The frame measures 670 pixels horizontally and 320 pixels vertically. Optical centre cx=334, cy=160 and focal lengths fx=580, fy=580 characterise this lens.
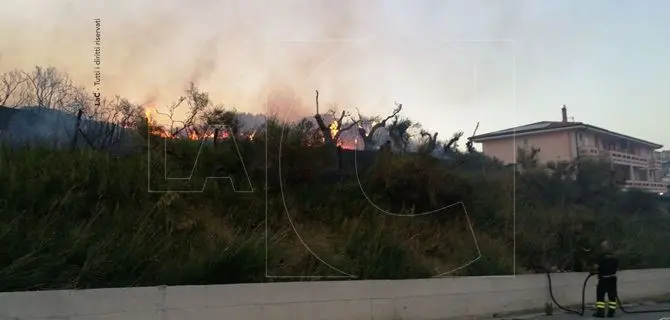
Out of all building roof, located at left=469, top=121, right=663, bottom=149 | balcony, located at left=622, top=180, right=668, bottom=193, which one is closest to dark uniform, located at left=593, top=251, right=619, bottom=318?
building roof, located at left=469, top=121, right=663, bottom=149

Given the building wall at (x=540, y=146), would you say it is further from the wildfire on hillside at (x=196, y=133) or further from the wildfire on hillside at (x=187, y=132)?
the wildfire on hillside at (x=187, y=132)

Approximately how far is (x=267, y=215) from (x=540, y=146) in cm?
1230

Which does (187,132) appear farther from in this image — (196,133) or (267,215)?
(267,215)

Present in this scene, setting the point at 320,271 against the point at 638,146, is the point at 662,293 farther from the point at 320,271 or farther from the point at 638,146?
the point at 320,271

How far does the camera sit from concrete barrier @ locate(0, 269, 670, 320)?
758cm

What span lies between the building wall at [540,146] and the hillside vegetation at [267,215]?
49 cm

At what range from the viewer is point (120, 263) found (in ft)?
28.1

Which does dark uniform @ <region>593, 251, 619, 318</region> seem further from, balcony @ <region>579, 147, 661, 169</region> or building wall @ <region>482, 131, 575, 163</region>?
balcony @ <region>579, 147, 661, 169</region>

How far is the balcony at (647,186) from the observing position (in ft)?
76.1

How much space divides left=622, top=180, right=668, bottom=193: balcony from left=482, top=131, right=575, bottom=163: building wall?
11.1ft

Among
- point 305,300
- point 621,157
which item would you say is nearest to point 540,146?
point 621,157

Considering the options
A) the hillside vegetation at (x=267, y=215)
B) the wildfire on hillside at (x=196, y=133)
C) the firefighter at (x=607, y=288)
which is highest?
the wildfire on hillside at (x=196, y=133)

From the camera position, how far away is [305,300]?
9844 millimetres

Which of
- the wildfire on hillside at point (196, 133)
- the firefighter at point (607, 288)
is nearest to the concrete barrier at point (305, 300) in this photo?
the firefighter at point (607, 288)
